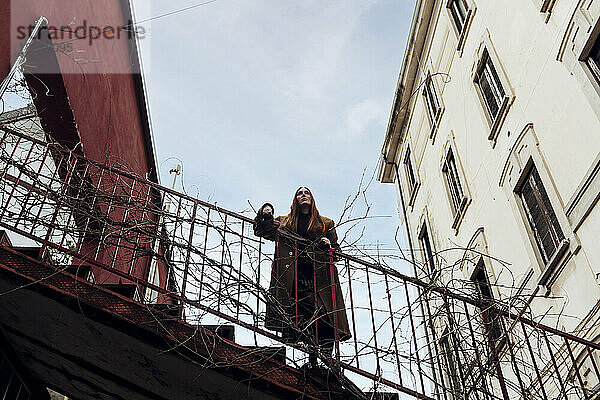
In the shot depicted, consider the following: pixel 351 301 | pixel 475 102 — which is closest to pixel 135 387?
pixel 351 301

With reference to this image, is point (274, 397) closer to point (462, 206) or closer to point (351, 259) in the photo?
point (351, 259)

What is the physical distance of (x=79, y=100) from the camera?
24.6 feet

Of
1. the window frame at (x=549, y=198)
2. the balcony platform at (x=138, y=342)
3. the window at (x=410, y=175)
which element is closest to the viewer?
the balcony platform at (x=138, y=342)

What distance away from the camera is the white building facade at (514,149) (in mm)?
7121

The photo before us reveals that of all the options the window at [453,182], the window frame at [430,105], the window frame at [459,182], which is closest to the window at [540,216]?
the window frame at [459,182]

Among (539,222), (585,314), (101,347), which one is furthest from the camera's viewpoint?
(539,222)

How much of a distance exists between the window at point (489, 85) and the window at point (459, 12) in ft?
4.27

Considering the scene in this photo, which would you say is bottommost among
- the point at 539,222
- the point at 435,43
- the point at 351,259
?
the point at 351,259

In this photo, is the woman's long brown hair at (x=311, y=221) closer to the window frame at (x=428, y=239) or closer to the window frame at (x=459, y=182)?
the window frame at (x=459, y=182)

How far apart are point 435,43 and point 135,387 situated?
11.0 m

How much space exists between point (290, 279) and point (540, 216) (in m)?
5.23

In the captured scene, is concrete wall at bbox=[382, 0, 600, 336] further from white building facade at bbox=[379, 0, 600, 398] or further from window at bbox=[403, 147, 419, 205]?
window at bbox=[403, 147, 419, 205]

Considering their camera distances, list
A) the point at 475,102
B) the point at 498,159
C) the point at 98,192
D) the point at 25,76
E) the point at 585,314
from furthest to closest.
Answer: the point at 475,102, the point at 498,159, the point at 585,314, the point at 25,76, the point at 98,192

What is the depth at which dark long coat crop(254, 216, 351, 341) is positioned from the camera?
4.64 metres
